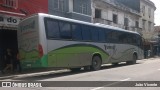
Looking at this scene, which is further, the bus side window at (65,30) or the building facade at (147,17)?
the building facade at (147,17)

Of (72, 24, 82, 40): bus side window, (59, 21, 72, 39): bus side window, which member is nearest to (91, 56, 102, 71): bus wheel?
(72, 24, 82, 40): bus side window

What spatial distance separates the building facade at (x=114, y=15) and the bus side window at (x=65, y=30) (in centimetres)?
1487

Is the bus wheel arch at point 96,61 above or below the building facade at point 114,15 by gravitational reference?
below

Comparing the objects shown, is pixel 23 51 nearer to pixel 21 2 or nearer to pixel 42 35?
pixel 42 35

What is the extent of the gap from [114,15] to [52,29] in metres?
23.3

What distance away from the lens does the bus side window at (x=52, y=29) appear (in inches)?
596

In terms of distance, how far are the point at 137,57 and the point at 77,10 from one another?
275 inches

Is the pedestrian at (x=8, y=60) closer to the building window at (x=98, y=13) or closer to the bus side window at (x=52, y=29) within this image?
the bus side window at (x=52, y=29)

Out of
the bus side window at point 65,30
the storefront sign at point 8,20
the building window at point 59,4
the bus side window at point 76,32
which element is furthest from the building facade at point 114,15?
the bus side window at point 65,30

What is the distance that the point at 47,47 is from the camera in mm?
14969

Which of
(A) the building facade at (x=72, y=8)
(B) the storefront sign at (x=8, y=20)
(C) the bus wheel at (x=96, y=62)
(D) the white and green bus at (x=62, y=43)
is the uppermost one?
(A) the building facade at (x=72, y=8)

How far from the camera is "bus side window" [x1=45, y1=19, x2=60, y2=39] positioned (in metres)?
15.1

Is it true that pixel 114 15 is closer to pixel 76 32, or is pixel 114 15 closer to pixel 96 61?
pixel 96 61

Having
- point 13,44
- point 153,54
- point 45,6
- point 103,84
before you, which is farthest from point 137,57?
point 153,54
